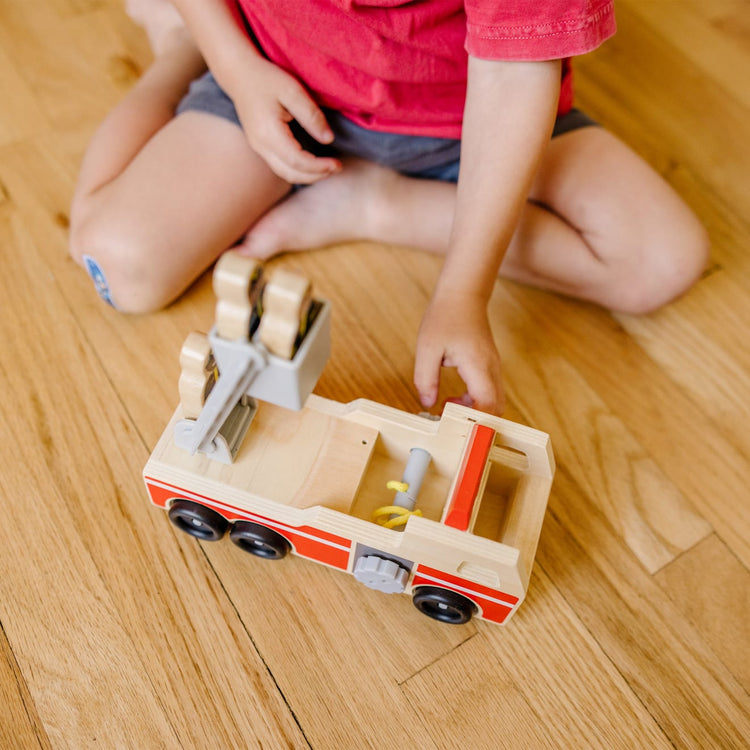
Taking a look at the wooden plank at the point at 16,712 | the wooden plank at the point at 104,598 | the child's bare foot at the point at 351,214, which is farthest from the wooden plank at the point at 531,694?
the child's bare foot at the point at 351,214

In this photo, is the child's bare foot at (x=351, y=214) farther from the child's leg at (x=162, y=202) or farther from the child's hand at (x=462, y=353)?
the child's hand at (x=462, y=353)

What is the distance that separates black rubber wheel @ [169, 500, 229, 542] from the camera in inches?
22.1

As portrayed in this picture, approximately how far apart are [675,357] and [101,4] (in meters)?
0.89

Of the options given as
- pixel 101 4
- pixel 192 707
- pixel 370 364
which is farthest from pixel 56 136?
pixel 192 707

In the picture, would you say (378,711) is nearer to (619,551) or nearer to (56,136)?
(619,551)

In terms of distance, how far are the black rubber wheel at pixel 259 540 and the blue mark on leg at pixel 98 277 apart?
286 mm

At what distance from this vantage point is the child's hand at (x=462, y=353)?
0.61 metres

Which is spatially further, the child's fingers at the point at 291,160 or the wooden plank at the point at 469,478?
the child's fingers at the point at 291,160

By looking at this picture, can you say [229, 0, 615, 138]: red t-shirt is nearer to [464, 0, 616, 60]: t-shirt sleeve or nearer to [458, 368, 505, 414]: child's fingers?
[464, 0, 616, 60]: t-shirt sleeve

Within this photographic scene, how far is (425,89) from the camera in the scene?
26.8 inches

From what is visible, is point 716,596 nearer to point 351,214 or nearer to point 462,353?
point 462,353

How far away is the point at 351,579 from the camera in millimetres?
607

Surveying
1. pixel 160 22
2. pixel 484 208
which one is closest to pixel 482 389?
pixel 484 208

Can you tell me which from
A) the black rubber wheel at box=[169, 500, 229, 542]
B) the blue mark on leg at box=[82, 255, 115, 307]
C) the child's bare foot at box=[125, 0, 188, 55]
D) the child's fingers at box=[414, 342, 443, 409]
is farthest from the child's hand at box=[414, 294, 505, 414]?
the child's bare foot at box=[125, 0, 188, 55]
